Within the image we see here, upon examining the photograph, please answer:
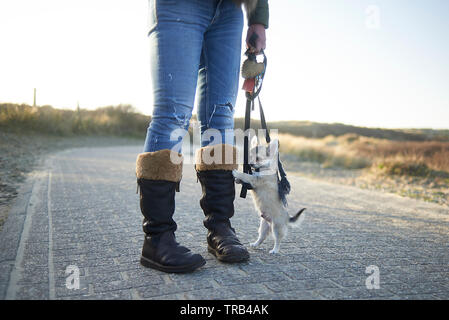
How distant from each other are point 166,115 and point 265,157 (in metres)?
1.42

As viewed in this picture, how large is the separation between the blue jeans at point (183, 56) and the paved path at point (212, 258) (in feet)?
2.66

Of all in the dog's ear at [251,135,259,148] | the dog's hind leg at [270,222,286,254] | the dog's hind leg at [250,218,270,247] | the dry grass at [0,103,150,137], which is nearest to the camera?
the dog's hind leg at [270,222,286,254]

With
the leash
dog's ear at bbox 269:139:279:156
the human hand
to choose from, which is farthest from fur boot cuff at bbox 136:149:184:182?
dog's ear at bbox 269:139:279:156

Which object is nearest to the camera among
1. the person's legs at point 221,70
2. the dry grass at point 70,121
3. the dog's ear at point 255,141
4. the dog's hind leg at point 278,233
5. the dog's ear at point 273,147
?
the person's legs at point 221,70

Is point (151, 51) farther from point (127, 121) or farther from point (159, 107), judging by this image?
point (127, 121)

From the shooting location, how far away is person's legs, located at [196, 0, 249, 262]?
7.50 ft

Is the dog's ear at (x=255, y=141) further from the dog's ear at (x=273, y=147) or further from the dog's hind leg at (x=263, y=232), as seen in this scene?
the dog's hind leg at (x=263, y=232)

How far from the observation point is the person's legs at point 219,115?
2.29 metres

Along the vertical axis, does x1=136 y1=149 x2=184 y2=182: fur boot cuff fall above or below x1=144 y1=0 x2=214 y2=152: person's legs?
below

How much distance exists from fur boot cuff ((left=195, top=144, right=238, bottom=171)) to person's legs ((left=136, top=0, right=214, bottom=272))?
0.26 metres

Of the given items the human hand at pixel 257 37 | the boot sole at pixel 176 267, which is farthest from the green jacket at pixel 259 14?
the boot sole at pixel 176 267

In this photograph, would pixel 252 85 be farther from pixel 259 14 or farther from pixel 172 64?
pixel 172 64

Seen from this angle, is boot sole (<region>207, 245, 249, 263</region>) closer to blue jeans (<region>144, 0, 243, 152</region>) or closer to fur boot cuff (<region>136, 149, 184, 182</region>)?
fur boot cuff (<region>136, 149, 184, 182</region>)

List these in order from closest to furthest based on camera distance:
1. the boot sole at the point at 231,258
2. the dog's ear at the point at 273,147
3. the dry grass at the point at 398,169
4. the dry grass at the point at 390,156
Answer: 1. the boot sole at the point at 231,258
2. the dog's ear at the point at 273,147
3. the dry grass at the point at 398,169
4. the dry grass at the point at 390,156
